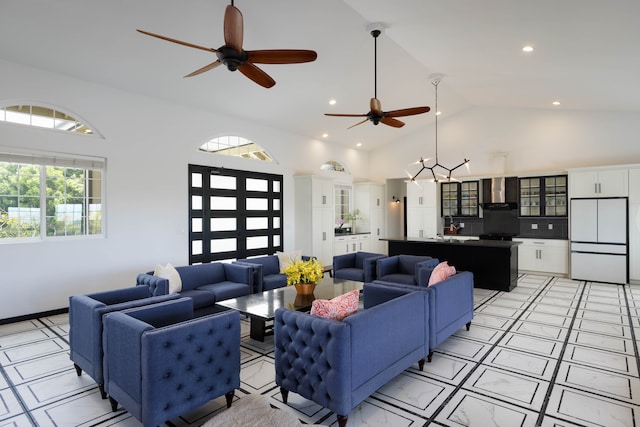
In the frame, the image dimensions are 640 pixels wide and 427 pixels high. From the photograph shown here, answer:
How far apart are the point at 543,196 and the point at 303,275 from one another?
22.6 ft

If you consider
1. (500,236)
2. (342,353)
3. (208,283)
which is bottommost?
(208,283)

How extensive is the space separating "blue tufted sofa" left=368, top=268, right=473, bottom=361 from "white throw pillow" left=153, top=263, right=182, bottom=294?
2657 mm

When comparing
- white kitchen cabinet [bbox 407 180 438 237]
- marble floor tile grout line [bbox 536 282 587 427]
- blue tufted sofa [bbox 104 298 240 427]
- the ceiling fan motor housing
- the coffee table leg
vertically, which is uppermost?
the ceiling fan motor housing

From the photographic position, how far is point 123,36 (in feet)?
14.7

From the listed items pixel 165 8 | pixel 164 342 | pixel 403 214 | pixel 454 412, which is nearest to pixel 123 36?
pixel 165 8

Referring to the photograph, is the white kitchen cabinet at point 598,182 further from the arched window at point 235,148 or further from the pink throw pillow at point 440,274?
the arched window at point 235,148

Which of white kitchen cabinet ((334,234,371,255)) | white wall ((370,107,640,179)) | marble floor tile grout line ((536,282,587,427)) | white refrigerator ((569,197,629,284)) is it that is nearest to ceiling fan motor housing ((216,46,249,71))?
marble floor tile grout line ((536,282,587,427))

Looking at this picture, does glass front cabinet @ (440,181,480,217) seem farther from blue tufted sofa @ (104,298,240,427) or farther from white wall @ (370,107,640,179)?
blue tufted sofa @ (104,298,240,427)

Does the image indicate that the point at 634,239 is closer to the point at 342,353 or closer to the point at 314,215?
the point at 314,215

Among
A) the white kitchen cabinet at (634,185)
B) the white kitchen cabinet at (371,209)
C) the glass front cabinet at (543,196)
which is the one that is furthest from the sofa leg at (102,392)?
the white kitchen cabinet at (634,185)

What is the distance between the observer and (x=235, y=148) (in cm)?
755

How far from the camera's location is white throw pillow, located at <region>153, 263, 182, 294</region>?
15.5 feet

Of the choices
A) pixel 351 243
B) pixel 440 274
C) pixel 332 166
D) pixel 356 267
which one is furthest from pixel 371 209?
pixel 440 274

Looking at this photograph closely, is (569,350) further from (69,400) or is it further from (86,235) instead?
(86,235)
